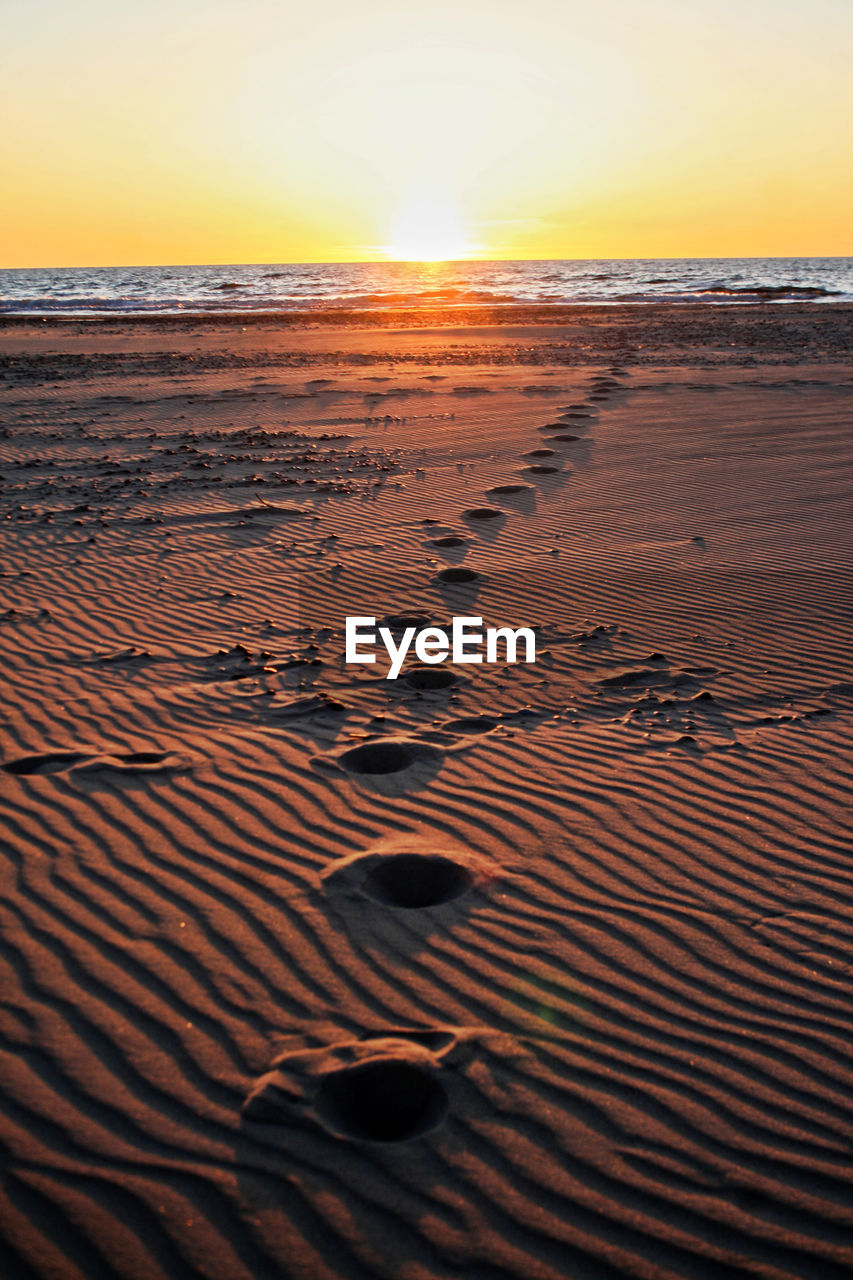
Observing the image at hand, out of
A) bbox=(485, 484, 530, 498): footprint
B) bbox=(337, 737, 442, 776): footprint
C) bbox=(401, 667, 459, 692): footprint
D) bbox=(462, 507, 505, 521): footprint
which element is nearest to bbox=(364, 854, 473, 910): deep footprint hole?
bbox=(337, 737, 442, 776): footprint

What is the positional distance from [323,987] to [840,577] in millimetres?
5419

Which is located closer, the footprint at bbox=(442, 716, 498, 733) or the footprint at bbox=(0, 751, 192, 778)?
the footprint at bbox=(0, 751, 192, 778)

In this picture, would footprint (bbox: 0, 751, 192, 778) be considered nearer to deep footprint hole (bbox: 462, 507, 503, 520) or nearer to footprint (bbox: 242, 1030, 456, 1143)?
footprint (bbox: 242, 1030, 456, 1143)

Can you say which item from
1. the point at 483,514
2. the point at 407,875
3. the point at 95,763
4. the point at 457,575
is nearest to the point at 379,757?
the point at 407,875

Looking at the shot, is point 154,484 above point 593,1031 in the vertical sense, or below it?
above

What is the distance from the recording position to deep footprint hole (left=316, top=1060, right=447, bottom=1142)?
92.9 inches

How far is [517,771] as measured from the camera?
414 cm

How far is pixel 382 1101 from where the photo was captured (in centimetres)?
245

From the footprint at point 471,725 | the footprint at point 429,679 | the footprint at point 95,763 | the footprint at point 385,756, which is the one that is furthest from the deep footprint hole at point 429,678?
the footprint at point 95,763

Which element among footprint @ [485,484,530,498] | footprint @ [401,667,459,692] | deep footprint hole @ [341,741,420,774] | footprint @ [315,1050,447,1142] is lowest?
footprint @ [315,1050,447,1142]

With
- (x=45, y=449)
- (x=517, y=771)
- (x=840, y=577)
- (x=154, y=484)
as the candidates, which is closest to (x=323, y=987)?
(x=517, y=771)

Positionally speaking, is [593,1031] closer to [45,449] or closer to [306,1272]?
[306,1272]

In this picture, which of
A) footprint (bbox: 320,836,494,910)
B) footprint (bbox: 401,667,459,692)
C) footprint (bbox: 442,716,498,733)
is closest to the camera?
footprint (bbox: 320,836,494,910)

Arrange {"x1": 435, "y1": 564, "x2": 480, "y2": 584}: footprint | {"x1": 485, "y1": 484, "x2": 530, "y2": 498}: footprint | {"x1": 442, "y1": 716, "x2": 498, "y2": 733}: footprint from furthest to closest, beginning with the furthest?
{"x1": 485, "y1": 484, "x2": 530, "y2": 498}: footprint, {"x1": 435, "y1": 564, "x2": 480, "y2": 584}: footprint, {"x1": 442, "y1": 716, "x2": 498, "y2": 733}: footprint
